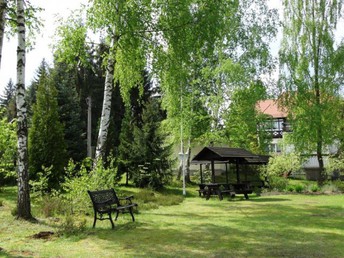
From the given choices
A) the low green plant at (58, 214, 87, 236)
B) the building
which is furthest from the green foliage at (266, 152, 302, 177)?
the low green plant at (58, 214, 87, 236)

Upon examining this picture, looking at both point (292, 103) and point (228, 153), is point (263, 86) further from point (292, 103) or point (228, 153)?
point (228, 153)

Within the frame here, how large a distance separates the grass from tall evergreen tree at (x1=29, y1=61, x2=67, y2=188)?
8.51m

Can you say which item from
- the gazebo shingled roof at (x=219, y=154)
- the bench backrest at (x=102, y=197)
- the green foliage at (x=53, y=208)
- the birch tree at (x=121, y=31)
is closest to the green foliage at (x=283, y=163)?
the gazebo shingled roof at (x=219, y=154)

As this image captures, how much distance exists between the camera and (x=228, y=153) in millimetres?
21297

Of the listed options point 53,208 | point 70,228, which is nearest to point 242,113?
point 53,208

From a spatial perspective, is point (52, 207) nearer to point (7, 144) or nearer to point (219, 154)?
point (7, 144)

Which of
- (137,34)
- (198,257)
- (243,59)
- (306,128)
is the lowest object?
(198,257)

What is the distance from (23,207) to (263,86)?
65.8 ft

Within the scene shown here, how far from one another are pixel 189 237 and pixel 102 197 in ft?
10.8

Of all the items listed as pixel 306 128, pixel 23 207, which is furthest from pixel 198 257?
pixel 306 128

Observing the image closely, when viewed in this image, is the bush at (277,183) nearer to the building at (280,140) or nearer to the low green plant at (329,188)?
the low green plant at (329,188)

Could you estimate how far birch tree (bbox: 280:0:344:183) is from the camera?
26391mm

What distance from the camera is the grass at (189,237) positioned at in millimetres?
7027

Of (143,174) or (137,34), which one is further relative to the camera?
(143,174)
